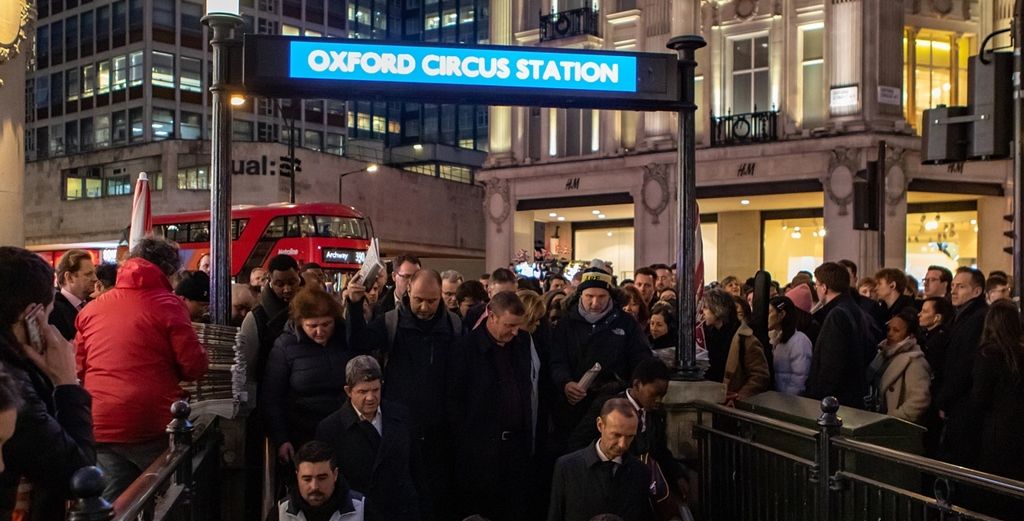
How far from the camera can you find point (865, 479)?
544 centimetres

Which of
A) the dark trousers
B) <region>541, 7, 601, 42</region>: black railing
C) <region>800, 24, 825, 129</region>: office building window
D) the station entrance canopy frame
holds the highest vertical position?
<region>541, 7, 601, 42</region>: black railing

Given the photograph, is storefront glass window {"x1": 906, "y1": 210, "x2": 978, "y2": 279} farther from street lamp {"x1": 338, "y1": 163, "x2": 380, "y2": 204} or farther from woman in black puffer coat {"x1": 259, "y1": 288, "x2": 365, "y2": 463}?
street lamp {"x1": 338, "y1": 163, "x2": 380, "y2": 204}

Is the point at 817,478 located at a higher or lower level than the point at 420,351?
lower

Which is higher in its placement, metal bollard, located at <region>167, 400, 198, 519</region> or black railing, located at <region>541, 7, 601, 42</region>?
black railing, located at <region>541, 7, 601, 42</region>

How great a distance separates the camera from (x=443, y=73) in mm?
7004

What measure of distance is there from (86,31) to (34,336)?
7419 cm

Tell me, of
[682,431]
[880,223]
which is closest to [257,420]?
[682,431]

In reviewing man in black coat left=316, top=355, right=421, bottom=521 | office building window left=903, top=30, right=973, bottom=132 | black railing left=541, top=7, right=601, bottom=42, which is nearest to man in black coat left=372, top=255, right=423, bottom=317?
man in black coat left=316, top=355, right=421, bottom=521

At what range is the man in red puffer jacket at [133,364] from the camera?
17.4 feet

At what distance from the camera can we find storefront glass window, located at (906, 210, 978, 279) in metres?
28.8

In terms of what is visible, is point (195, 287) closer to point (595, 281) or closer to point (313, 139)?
point (595, 281)

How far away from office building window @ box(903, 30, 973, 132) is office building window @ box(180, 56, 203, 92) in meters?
52.2

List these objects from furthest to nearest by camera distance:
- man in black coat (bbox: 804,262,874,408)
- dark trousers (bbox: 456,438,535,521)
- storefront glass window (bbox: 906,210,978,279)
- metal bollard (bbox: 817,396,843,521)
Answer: storefront glass window (bbox: 906,210,978,279), man in black coat (bbox: 804,262,874,408), dark trousers (bbox: 456,438,535,521), metal bollard (bbox: 817,396,843,521)

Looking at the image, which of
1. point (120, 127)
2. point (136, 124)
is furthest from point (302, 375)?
point (120, 127)
